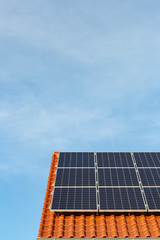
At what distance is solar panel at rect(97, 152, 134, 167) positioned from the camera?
20531 mm

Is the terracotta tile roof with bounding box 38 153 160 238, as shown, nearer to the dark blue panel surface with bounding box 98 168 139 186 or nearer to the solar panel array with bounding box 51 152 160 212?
the solar panel array with bounding box 51 152 160 212

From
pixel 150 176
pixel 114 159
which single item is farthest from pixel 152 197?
pixel 114 159

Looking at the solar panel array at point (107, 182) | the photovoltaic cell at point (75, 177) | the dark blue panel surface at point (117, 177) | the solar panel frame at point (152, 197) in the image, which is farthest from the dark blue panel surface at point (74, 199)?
the solar panel frame at point (152, 197)

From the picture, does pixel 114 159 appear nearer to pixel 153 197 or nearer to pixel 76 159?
pixel 76 159

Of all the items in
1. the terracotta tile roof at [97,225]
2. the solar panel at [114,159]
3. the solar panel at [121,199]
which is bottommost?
the terracotta tile roof at [97,225]

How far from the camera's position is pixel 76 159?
21.5 m

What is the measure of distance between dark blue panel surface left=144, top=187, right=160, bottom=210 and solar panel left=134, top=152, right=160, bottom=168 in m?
3.12

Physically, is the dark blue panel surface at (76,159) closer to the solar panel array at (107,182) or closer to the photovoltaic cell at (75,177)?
the solar panel array at (107,182)

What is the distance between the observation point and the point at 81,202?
16531 mm

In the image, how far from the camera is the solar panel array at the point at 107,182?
16359 mm

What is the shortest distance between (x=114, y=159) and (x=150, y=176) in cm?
382

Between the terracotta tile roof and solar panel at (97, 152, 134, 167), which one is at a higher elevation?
solar panel at (97, 152, 134, 167)

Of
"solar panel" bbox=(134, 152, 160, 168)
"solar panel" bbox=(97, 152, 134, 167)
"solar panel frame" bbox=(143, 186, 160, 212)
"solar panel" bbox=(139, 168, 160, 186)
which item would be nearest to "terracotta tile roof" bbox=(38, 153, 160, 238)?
"solar panel frame" bbox=(143, 186, 160, 212)

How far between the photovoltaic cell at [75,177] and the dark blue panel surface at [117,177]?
0.80m
